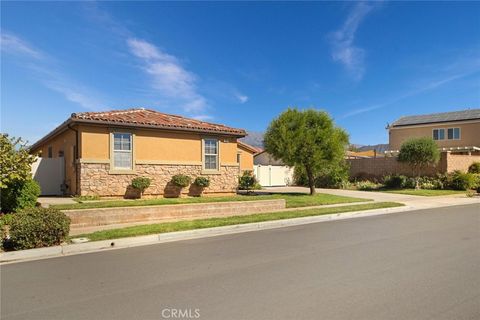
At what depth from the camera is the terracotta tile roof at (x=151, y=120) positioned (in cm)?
1638

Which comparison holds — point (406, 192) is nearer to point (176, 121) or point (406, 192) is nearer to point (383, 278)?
point (176, 121)

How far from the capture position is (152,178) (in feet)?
58.3

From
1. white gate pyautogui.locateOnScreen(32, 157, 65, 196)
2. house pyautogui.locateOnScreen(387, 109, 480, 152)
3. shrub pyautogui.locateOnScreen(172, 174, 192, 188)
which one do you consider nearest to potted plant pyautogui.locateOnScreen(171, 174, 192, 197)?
shrub pyautogui.locateOnScreen(172, 174, 192, 188)

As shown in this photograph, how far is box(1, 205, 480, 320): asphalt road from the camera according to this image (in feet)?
15.1

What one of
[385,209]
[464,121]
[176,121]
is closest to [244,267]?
[385,209]

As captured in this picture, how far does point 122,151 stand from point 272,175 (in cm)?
1753

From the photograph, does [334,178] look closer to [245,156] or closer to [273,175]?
[273,175]

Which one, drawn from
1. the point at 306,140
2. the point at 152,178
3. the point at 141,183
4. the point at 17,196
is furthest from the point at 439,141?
the point at 17,196

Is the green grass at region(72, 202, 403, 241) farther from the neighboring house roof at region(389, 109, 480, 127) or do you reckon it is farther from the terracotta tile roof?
the neighboring house roof at region(389, 109, 480, 127)

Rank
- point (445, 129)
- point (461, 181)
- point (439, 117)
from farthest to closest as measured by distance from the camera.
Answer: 1. point (439, 117)
2. point (445, 129)
3. point (461, 181)

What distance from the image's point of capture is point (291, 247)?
27.5 ft

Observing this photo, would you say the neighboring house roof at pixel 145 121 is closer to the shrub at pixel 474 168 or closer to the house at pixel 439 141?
the house at pixel 439 141

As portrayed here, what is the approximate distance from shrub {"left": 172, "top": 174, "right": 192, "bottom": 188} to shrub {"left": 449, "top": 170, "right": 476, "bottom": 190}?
19517 millimetres

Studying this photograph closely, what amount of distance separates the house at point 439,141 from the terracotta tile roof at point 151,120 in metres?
15.9
